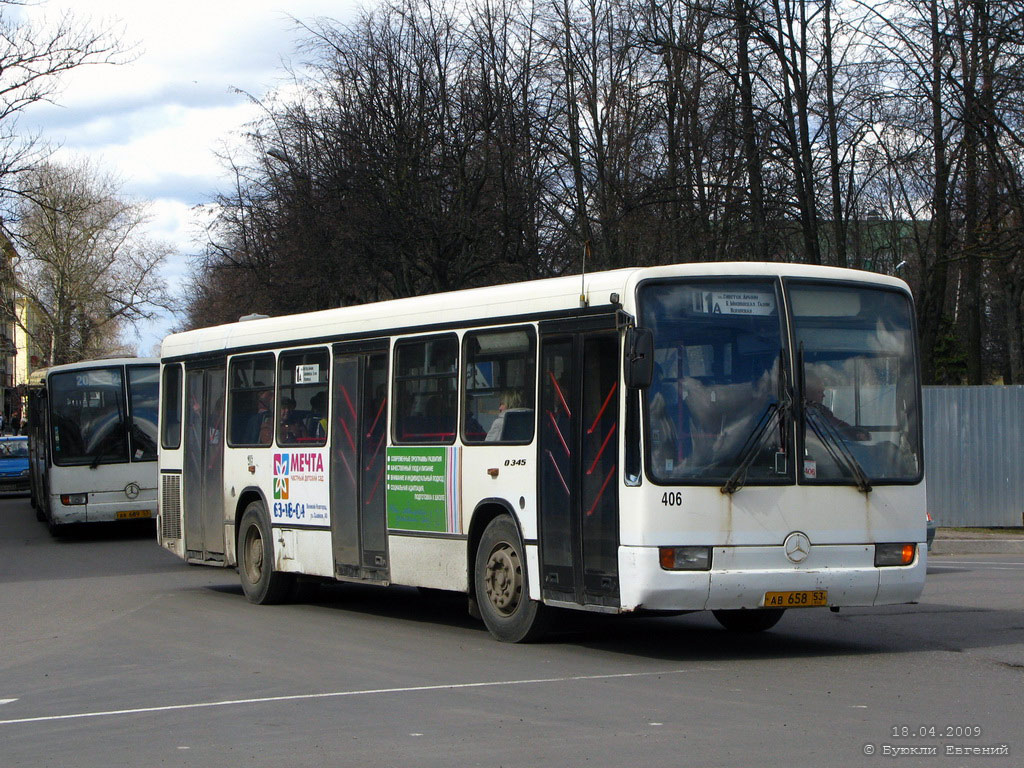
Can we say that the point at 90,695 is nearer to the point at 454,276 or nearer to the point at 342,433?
the point at 342,433

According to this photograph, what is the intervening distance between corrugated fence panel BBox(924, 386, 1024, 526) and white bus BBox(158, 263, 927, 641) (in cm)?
1378

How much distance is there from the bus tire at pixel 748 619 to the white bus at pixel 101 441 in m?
16.0

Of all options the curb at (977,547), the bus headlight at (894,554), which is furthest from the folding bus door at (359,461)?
the curb at (977,547)

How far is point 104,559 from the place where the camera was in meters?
22.1

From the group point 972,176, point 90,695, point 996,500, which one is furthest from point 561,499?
point 972,176

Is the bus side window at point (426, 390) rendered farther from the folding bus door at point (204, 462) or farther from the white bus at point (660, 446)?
the folding bus door at point (204, 462)

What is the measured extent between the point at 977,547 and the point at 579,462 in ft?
43.4

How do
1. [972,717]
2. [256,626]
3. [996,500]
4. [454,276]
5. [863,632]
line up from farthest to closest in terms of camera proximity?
[454,276]
[996,500]
[256,626]
[863,632]
[972,717]

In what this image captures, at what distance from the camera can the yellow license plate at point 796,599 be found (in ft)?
31.9

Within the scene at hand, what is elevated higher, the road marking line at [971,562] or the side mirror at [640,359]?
the side mirror at [640,359]

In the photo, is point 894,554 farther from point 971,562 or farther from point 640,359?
point 971,562

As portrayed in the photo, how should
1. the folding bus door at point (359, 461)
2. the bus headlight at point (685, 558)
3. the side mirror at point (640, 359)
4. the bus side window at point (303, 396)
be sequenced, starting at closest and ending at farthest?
1. the side mirror at point (640, 359)
2. the bus headlight at point (685, 558)
3. the folding bus door at point (359, 461)
4. the bus side window at point (303, 396)

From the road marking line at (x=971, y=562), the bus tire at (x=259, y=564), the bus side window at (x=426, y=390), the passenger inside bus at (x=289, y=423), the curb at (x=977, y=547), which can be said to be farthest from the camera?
the curb at (x=977, y=547)

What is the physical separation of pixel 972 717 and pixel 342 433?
7.52 metres
